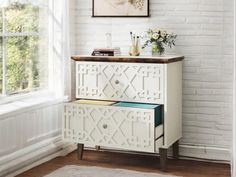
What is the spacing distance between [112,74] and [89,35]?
0.81 metres

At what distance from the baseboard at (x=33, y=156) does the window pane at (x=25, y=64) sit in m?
0.54

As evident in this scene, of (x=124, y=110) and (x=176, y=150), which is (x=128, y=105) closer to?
(x=124, y=110)

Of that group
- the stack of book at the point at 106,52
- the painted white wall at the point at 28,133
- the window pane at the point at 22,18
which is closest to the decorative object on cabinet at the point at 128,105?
the stack of book at the point at 106,52

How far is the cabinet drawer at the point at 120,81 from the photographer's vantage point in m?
4.29

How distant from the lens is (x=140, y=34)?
16.0 feet

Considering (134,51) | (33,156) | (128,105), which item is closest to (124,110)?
(128,105)

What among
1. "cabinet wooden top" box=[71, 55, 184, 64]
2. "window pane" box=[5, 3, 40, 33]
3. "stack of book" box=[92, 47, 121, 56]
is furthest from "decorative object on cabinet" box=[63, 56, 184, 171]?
"window pane" box=[5, 3, 40, 33]

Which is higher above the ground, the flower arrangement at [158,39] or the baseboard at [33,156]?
the flower arrangement at [158,39]

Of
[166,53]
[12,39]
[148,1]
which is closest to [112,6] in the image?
[148,1]

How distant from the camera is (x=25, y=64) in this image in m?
4.59

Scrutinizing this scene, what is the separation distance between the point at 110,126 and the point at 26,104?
2.50ft

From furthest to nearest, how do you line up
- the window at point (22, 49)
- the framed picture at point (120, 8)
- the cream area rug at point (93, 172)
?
the framed picture at point (120, 8)
the window at point (22, 49)
the cream area rug at point (93, 172)

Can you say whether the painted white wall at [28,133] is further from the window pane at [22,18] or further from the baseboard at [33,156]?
the window pane at [22,18]

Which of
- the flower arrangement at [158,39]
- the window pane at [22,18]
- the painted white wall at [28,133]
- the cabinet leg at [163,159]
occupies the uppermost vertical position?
the window pane at [22,18]
